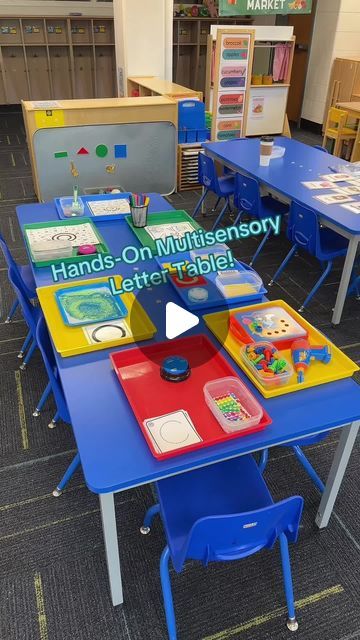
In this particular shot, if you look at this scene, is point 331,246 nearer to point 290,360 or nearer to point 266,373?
point 290,360

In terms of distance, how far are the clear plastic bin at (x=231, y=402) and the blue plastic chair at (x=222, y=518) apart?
9.4 inches

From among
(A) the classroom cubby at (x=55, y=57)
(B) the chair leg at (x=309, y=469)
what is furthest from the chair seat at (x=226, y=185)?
(A) the classroom cubby at (x=55, y=57)

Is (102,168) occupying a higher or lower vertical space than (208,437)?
lower

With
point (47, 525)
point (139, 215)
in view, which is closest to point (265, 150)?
point (139, 215)

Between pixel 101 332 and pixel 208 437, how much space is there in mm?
602

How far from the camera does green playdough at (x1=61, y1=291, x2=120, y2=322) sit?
1818mm

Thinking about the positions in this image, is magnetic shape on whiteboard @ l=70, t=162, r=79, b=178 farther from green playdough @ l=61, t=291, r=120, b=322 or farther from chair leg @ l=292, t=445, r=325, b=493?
chair leg @ l=292, t=445, r=325, b=493

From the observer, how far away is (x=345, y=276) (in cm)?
297

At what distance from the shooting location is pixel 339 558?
1.82 meters

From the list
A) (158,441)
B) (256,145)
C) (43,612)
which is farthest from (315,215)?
(43,612)

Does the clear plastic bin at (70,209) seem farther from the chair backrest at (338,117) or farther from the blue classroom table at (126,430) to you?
the chair backrest at (338,117)

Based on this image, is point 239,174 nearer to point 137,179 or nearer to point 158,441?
point 137,179

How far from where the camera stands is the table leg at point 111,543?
1.35 m

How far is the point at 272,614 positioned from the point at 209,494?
0.50 metres
